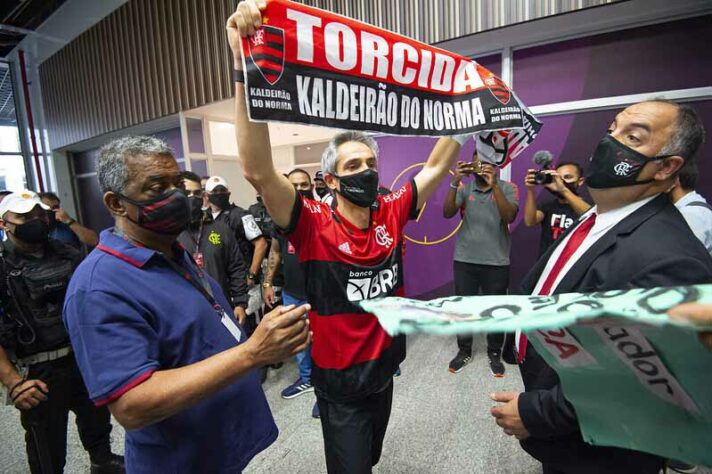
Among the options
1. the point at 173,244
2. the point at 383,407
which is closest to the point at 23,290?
the point at 173,244

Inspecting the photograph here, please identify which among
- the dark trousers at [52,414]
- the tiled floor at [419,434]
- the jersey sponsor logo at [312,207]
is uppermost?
the jersey sponsor logo at [312,207]

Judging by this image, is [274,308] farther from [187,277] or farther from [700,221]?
[700,221]

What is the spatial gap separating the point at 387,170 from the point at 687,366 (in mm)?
3480

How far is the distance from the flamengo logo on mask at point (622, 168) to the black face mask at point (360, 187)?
735 mm

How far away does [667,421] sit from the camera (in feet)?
2.07

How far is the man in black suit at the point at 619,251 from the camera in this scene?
0.76 meters

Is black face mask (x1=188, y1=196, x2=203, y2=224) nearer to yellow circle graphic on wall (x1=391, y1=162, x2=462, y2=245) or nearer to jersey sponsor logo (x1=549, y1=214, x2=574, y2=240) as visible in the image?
yellow circle graphic on wall (x1=391, y1=162, x2=462, y2=245)

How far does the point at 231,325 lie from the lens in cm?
108

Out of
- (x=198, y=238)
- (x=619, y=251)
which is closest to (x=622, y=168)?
(x=619, y=251)

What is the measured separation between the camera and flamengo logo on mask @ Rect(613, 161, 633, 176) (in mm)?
932

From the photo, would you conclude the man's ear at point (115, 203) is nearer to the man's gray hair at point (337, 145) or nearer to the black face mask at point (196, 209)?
the man's gray hair at point (337, 145)

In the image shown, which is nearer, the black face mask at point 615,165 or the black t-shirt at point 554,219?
the black face mask at point 615,165

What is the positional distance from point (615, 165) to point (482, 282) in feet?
6.50

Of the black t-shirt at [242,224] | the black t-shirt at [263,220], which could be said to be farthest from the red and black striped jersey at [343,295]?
the black t-shirt at [242,224]
